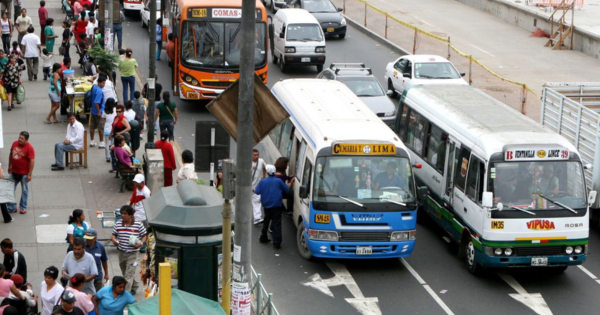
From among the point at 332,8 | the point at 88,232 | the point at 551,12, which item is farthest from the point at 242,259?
the point at 551,12

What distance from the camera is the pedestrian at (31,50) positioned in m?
28.2

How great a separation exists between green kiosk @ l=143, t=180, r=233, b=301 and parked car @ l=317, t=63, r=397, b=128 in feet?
42.9

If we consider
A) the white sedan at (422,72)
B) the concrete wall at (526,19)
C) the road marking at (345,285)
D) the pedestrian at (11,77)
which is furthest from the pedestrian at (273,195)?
the concrete wall at (526,19)

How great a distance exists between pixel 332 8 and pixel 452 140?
22.2 meters

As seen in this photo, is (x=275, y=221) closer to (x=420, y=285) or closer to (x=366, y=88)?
(x=420, y=285)

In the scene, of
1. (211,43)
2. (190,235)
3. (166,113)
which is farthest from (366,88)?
(190,235)

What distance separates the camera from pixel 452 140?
56.6 feet

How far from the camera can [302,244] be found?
1677 centimetres

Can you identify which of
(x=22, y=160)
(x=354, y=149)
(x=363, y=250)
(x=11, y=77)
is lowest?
(x=363, y=250)

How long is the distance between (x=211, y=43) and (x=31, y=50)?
631 cm

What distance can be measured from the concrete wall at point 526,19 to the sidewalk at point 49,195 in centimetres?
2070

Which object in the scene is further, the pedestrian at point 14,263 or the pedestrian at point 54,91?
the pedestrian at point 54,91

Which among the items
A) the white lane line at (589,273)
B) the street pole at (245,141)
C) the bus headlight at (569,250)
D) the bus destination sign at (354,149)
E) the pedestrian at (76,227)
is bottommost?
the white lane line at (589,273)

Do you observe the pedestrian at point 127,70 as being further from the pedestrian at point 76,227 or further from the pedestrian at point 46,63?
the pedestrian at point 76,227
